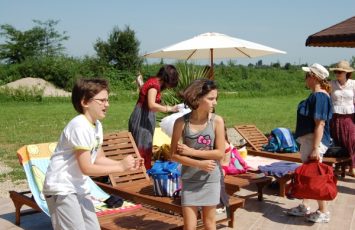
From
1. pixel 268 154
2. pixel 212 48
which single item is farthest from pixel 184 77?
pixel 268 154

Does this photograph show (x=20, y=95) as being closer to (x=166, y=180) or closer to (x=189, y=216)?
(x=166, y=180)

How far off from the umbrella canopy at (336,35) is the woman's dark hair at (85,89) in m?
6.25

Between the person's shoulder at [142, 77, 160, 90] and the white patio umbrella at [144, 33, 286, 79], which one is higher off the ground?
the white patio umbrella at [144, 33, 286, 79]

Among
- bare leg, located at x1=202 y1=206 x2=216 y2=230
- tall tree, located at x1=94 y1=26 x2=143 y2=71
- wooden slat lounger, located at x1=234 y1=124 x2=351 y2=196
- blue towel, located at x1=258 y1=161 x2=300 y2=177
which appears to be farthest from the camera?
tall tree, located at x1=94 y1=26 x2=143 y2=71

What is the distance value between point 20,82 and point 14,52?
615 inches

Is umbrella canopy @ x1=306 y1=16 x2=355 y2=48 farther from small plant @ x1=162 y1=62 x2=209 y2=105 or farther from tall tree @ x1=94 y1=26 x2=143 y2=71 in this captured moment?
tall tree @ x1=94 y1=26 x2=143 y2=71

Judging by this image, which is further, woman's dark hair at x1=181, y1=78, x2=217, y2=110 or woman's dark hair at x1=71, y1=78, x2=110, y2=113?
woman's dark hair at x1=181, y1=78, x2=217, y2=110

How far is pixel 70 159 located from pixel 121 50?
114 ft

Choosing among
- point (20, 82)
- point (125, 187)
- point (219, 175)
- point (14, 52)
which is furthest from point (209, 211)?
point (14, 52)

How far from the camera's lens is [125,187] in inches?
212

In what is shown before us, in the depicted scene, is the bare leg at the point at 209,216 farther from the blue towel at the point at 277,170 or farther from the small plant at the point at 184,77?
the small plant at the point at 184,77

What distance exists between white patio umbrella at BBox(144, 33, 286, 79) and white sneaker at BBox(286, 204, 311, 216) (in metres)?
3.41

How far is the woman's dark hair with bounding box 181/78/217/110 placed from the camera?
3727 millimetres

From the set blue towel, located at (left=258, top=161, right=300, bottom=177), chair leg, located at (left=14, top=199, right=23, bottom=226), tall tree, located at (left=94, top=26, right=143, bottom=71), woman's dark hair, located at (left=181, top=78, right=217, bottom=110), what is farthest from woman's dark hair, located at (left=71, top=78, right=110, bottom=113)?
tall tree, located at (left=94, top=26, right=143, bottom=71)
